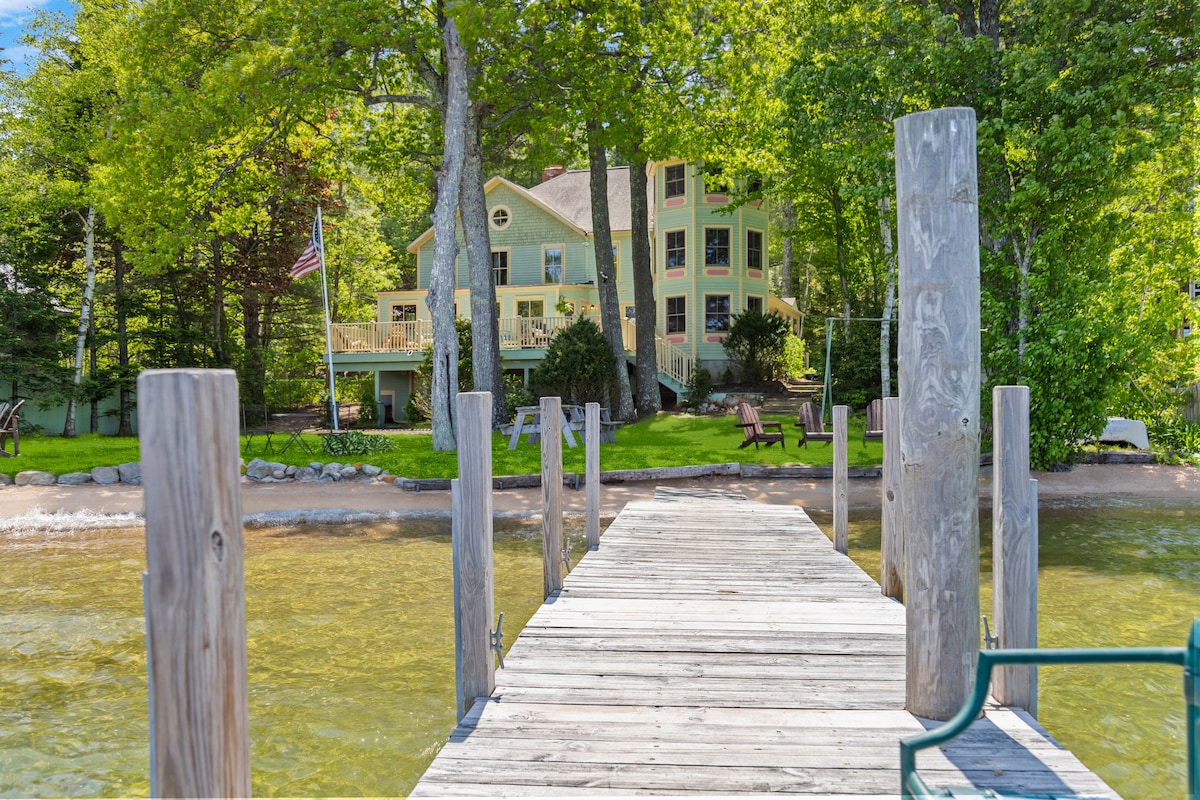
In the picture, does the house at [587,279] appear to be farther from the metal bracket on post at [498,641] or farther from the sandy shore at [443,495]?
the metal bracket on post at [498,641]

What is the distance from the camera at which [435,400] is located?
18.1 meters

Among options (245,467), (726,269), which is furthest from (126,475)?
(726,269)

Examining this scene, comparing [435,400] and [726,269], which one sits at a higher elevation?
[726,269]

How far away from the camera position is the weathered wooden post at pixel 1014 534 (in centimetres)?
375

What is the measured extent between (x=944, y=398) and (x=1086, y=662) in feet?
6.52

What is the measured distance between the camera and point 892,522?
6.22m

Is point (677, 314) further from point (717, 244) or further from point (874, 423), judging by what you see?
point (874, 423)

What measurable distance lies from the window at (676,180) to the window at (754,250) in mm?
2913

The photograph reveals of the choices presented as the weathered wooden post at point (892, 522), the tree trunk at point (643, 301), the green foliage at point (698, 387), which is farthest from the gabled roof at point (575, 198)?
the weathered wooden post at point (892, 522)

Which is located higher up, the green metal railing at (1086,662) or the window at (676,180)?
the window at (676,180)

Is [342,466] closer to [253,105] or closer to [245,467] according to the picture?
[245,467]

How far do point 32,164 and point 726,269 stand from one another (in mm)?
22178

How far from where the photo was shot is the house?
1102 inches

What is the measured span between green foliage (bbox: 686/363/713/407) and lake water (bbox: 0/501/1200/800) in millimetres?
14952
